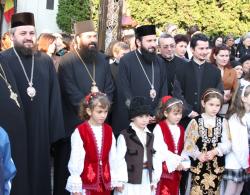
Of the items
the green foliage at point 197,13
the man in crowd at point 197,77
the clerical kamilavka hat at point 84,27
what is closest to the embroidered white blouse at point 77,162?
the clerical kamilavka hat at point 84,27

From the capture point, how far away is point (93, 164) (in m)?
5.22

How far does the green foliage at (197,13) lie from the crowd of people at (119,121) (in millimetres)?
16321

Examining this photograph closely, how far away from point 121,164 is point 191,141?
976mm

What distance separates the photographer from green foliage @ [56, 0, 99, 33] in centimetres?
2306

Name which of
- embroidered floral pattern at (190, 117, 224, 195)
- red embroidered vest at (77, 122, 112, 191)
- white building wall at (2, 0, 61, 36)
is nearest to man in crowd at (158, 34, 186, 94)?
embroidered floral pattern at (190, 117, 224, 195)

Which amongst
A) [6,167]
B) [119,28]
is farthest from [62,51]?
[6,167]

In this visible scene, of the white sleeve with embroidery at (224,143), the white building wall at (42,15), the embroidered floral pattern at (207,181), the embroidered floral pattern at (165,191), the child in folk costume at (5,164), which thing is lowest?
the embroidered floral pattern at (165,191)

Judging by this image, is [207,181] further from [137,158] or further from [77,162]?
[77,162]

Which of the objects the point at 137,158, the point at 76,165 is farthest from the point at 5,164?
the point at 137,158

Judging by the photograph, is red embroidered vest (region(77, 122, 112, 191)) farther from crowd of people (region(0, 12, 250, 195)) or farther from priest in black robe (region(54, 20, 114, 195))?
priest in black robe (region(54, 20, 114, 195))

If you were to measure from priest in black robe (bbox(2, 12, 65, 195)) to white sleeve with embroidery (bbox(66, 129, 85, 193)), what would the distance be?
1.63ft

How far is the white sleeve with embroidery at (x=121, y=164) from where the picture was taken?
5.32 meters

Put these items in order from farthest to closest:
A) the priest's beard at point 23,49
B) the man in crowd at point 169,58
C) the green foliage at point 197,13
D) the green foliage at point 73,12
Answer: the green foliage at point 73,12 → the green foliage at point 197,13 → the man in crowd at point 169,58 → the priest's beard at point 23,49

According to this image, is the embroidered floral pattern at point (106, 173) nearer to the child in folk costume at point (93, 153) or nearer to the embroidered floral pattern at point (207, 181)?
the child in folk costume at point (93, 153)
